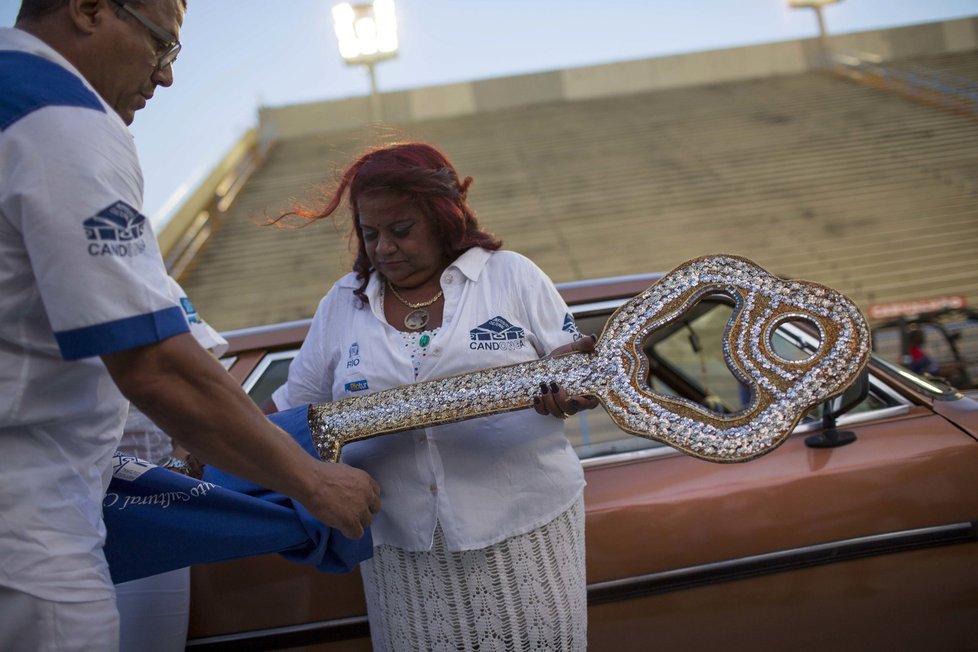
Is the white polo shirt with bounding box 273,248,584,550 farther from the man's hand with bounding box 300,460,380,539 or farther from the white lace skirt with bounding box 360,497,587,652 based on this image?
the man's hand with bounding box 300,460,380,539

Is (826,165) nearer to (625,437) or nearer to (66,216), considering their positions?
(625,437)

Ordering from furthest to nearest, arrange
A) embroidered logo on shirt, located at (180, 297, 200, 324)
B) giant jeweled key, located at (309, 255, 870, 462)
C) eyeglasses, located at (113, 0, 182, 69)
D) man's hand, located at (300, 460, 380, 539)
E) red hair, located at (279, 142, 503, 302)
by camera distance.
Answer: embroidered logo on shirt, located at (180, 297, 200, 324)
red hair, located at (279, 142, 503, 302)
giant jeweled key, located at (309, 255, 870, 462)
man's hand, located at (300, 460, 380, 539)
eyeglasses, located at (113, 0, 182, 69)

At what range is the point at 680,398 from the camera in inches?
74.6

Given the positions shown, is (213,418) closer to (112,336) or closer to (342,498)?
(112,336)

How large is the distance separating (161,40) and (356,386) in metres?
0.89

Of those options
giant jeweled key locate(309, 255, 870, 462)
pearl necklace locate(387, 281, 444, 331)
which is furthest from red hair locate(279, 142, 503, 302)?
giant jeweled key locate(309, 255, 870, 462)

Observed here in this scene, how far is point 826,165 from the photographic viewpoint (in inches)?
675

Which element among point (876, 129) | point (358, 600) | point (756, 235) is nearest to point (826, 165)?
point (876, 129)

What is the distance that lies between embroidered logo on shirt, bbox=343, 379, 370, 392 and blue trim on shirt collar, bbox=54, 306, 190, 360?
0.76 meters

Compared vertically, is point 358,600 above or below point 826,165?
above

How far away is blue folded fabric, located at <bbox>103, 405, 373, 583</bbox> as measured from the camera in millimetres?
1710

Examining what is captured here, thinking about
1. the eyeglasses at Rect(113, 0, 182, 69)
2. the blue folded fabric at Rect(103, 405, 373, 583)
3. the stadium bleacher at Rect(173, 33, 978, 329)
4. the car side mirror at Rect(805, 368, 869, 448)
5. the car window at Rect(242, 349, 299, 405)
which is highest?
the eyeglasses at Rect(113, 0, 182, 69)

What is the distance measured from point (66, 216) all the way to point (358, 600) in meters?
1.49

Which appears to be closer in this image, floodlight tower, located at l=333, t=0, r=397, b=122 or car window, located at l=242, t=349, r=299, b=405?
car window, located at l=242, t=349, r=299, b=405
